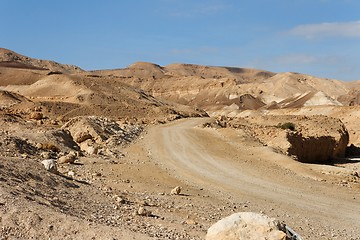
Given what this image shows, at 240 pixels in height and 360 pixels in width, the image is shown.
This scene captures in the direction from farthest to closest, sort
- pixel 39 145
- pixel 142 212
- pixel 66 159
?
pixel 39 145 < pixel 66 159 < pixel 142 212

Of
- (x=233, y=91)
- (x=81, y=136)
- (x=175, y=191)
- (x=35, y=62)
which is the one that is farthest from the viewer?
(x=35, y=62)

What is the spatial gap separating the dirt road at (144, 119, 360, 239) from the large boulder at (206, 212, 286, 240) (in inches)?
214

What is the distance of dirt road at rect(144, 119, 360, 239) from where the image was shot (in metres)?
15.7

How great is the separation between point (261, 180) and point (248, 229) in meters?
13.0

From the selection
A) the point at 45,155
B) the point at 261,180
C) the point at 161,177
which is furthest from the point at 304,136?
the point at 45,155

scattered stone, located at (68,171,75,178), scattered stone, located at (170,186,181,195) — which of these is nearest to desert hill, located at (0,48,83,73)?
scattered stone, located at (68,171,75,178)

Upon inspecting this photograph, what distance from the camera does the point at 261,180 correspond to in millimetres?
21156

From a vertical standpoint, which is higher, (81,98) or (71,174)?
(81,98)

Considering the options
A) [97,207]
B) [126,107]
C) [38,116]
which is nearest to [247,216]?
[97,207]

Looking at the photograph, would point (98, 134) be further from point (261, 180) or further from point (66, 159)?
point (261, 180)

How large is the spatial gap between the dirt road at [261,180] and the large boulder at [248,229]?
5.44 meters

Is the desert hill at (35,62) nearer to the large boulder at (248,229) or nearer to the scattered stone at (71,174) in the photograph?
the scattered stone at (71,174)

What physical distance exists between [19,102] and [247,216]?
42.1 m

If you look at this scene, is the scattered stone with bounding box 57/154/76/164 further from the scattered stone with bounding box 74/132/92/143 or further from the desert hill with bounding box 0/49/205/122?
the desert hill with bounding box 0/49/205/122
